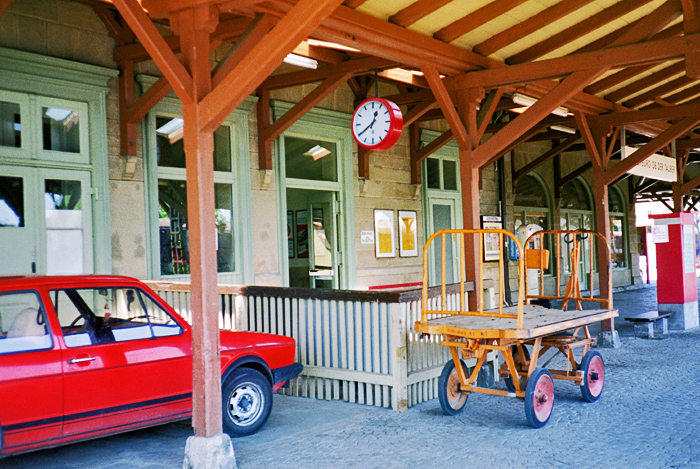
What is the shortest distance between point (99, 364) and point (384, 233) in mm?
8045

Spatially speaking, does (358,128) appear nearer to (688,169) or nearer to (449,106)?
(449,106)

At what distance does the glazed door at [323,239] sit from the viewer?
11.8 metres

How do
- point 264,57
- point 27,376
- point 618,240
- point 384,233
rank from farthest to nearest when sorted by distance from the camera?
point 618,240 < point 384,233 < point 264,57 < point 27,376

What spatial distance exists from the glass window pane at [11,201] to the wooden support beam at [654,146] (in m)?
8.37

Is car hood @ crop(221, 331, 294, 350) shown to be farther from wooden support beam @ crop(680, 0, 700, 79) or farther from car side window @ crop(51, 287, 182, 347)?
wooden support beam @ crop(680, 0, 700, 79)

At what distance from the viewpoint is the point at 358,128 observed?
8.70 metres

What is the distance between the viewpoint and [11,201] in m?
7.82

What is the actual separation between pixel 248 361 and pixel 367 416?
4.34ft

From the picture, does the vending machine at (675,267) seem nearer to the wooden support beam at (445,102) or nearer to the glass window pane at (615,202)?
the wooden support beam at (445,102)

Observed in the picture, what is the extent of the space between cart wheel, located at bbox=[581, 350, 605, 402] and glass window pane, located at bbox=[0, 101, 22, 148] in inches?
257

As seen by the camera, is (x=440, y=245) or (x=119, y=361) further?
(x=440, y=245)

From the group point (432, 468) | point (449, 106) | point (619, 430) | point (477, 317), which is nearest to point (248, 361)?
point (432, 468)

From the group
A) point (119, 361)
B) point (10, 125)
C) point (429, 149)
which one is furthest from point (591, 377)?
point (429, 149)

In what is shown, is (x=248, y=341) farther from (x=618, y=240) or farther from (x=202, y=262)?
(x=618, y=240)
